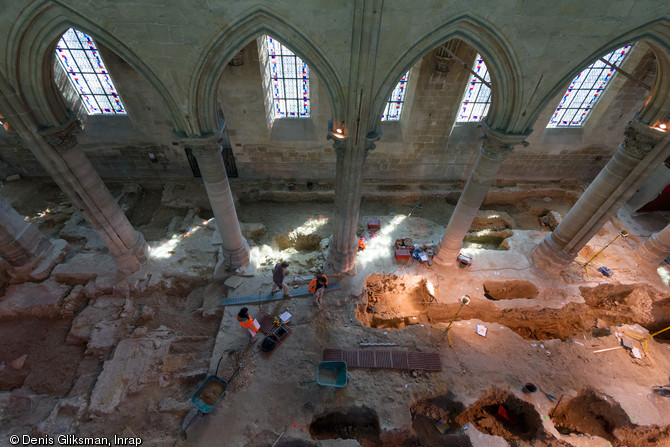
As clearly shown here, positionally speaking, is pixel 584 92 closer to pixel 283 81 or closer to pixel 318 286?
pixel 283 81

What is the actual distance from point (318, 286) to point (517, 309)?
5.59 metres

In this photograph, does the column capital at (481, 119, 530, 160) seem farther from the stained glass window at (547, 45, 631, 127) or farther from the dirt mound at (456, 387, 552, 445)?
the stained glass window at (547, 45, 631, 127)

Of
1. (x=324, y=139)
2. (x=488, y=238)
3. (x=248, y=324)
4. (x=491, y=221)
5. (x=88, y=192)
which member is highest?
(x=324, y=139)

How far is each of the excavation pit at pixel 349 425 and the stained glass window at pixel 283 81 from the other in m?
9.35

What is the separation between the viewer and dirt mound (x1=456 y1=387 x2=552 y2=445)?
24.8ft

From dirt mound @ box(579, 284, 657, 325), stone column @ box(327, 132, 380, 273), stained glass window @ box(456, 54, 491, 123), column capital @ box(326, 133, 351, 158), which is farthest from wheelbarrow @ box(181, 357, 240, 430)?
stained glass window @ box(456, 54, 491, 123)

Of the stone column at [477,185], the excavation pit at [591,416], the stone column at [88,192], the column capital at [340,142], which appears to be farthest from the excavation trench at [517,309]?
the stone column at [88,192]

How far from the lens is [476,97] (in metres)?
11.5

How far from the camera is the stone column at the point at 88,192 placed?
715cm

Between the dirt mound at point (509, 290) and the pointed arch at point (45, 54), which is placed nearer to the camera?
the pointed arch at point (45, 54)

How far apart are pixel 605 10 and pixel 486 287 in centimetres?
712

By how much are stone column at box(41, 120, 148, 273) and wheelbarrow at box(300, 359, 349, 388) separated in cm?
609

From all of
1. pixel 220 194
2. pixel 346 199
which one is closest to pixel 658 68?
pixel 346 199

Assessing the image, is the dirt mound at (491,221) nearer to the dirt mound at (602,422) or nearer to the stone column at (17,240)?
the dirt mound at (602,422)
